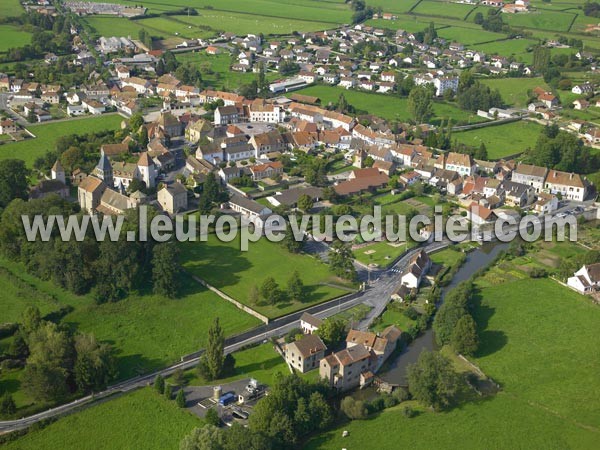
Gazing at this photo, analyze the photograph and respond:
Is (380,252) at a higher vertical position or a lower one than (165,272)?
lower

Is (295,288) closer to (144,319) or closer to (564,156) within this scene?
(144,319)

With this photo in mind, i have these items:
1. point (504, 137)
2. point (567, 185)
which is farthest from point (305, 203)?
point (504, 137)

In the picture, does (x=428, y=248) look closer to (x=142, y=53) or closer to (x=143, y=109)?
(x=143, y=109)

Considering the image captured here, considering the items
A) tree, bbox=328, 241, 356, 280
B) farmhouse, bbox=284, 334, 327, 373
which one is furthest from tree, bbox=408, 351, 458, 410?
tree, bbox=328, 241, 356, 280

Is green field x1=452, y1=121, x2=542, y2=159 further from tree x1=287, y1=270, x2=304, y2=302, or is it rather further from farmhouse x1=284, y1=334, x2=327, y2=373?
farmhouse x1=284, y1=334, x2=327, y2=373

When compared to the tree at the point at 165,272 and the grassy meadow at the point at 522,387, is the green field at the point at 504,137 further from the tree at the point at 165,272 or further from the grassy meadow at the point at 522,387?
the tree at the point at 165,272

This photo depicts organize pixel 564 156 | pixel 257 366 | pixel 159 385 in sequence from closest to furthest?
pixel 159 385 → pixel 257 366 → pixel 564 156

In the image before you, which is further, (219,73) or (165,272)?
(219,73)

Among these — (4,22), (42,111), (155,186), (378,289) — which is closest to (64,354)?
(378,289)
